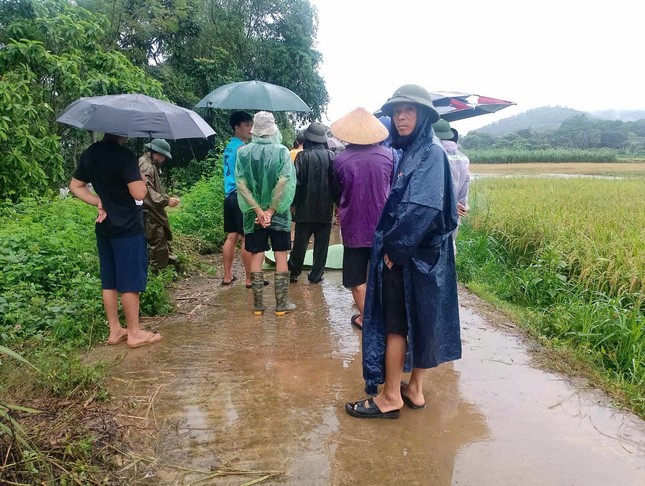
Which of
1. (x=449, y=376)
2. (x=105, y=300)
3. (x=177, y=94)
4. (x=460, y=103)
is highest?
(x=177, y=94)

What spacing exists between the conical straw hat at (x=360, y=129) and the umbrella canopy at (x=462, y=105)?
69.9 inches

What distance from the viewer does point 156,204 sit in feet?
15.7

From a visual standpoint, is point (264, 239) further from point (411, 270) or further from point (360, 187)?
point (411, 270)

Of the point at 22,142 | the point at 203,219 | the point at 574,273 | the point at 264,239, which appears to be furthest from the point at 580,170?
the point at 22,142

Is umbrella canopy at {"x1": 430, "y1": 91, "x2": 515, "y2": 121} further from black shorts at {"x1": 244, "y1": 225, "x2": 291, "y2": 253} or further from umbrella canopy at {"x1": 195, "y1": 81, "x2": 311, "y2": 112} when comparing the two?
black shorts at {"x1": 244, "y1": 225, "x2": 291, "y2": 253}

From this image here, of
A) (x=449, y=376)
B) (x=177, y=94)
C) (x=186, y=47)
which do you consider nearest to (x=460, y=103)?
(x=449, y=376)

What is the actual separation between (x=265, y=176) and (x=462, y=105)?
2585 mm

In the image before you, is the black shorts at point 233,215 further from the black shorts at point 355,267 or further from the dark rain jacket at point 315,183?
the black shorts at point 355,267

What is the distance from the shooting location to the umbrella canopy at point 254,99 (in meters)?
Answer: 5.38

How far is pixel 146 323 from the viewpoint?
163 inches

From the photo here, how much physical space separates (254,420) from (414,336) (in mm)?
984

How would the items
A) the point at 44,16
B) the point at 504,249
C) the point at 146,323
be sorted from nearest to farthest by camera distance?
the point at 146,323, the point at 504,249, the point at 44,16

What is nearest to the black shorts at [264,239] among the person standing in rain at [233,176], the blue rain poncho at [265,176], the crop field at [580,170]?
the blue rain poncho at [265,176]

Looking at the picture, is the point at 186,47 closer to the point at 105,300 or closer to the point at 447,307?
the point at 105,300
